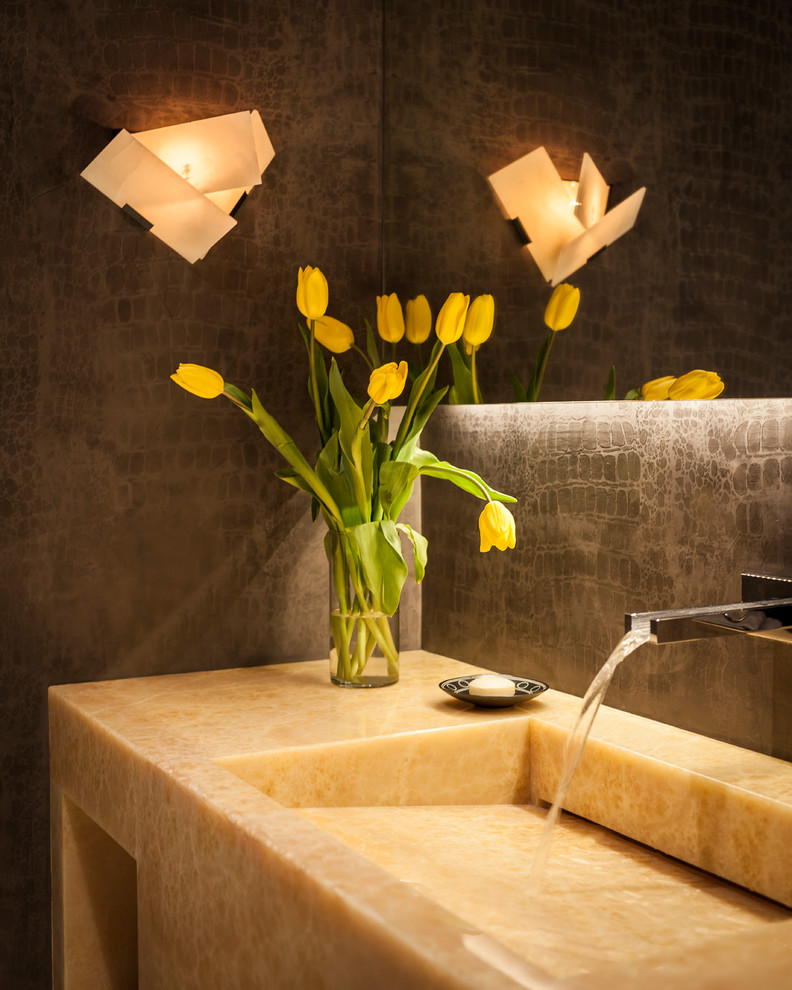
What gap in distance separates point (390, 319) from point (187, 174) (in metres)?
0.38

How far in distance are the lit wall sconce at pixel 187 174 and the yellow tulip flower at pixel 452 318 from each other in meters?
0.39

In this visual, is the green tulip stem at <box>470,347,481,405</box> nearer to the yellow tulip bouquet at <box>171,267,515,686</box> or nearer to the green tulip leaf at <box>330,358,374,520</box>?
the yellow tulip bouquet at <box>171,267,515,686</box>

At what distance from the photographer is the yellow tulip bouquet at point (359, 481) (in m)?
1.56

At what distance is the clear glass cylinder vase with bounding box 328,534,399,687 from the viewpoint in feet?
5.25

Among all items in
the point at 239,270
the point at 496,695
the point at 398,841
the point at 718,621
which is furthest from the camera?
the point at 239,270

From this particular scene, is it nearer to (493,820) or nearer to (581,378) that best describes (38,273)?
(581,378)

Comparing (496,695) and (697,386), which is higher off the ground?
(697,386)

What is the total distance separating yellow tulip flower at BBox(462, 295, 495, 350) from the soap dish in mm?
519

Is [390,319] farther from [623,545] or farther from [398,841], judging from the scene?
[398,841]

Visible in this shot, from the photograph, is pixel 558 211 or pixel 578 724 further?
pixel 558 211

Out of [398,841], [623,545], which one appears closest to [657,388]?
[623,545]

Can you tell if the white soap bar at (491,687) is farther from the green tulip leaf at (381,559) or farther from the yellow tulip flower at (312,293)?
the yellow tulip flower at (312,293)

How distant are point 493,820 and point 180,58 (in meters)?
1.22

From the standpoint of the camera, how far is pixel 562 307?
4.98 feet
